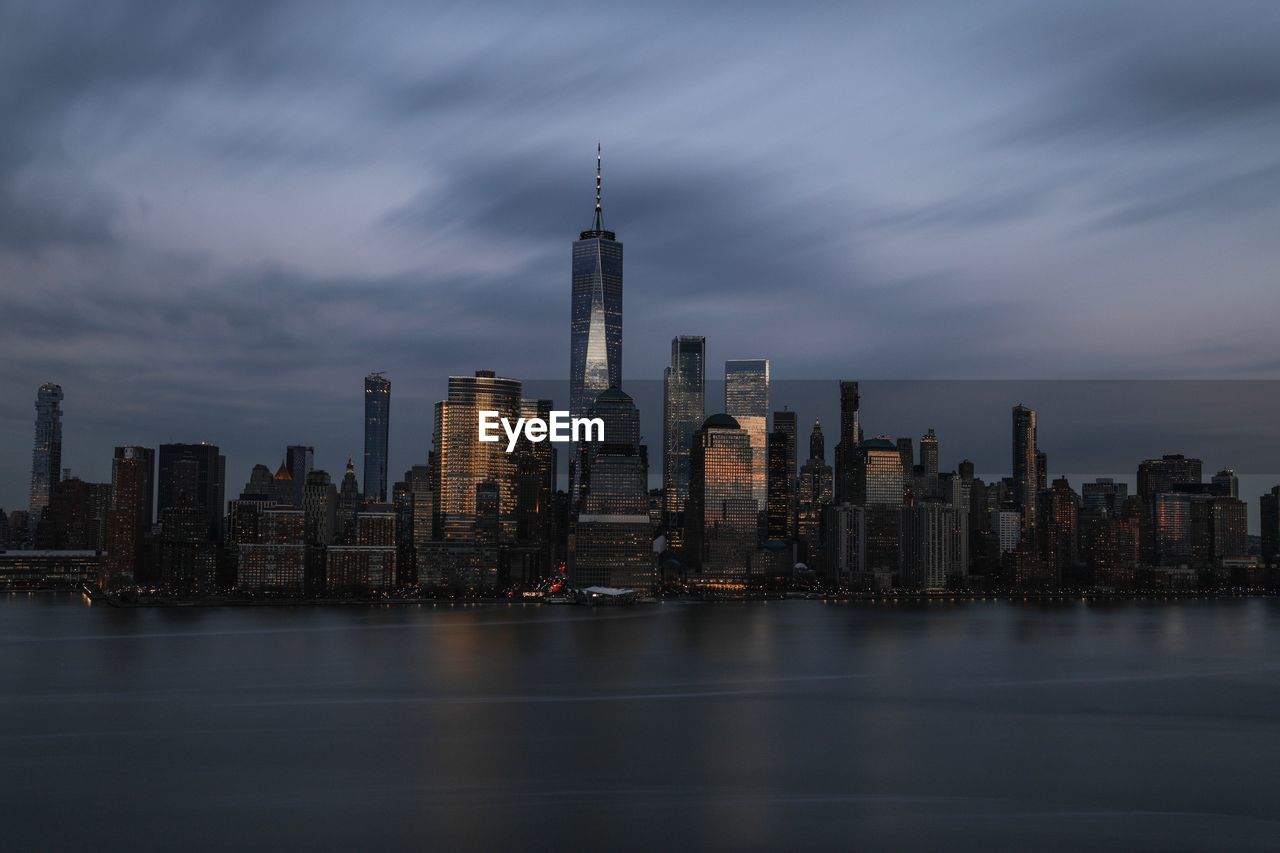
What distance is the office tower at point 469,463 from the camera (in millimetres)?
146500

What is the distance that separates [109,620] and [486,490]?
69247 millimetres

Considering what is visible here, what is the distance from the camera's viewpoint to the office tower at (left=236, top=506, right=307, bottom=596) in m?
124

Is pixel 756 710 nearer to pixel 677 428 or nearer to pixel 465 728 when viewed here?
pixel 465 728

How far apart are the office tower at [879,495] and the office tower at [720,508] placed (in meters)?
15.5

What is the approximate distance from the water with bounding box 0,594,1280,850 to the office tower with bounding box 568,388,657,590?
53.1 metres

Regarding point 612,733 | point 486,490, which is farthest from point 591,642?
point 486,490

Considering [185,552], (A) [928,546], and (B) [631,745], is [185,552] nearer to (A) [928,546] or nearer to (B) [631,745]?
(A) [928,546]

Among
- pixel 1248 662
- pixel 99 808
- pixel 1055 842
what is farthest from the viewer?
pixel 1248 662

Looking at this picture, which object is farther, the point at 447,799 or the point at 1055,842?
the point at 447,799

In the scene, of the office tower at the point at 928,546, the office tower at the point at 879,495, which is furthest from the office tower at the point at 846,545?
the office tower at the point at 928,546

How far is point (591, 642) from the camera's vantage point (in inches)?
2496

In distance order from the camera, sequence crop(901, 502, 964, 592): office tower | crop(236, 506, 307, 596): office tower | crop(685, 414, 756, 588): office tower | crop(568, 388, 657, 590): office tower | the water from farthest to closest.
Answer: crop(901, 502, 964, 592): office tower < crop(685, 414, 756, 588): office tower < crop(236, 506, 307, 596): office tower < crop(568, 388, 657, 590): office tower < the water

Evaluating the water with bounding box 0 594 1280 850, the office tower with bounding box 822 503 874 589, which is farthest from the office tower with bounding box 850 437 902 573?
the water with bounding box 0 594 1280 850

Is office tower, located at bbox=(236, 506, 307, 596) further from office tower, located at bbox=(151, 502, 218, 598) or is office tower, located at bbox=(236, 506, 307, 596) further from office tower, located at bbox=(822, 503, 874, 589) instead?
office tower, located at bbox=(822, 503, 874, 589)
